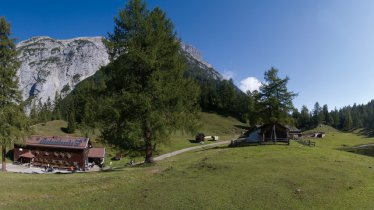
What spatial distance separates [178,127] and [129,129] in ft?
15.7

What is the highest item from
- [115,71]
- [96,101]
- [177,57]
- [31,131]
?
[177,57]

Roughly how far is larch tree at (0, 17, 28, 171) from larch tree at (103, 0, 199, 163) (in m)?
17.6

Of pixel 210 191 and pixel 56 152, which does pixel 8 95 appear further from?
pixel 56 152

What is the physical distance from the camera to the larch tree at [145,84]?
2672 centimetres

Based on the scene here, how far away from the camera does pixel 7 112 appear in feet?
124

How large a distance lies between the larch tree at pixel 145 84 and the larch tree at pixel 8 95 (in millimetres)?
17632

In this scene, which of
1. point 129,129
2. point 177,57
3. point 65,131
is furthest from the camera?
point 65,131

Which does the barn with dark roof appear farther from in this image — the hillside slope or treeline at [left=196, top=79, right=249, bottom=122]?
treeline at [left=196, top=79, right=249, bottom=122]

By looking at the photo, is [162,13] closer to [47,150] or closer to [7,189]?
→ [7,189]

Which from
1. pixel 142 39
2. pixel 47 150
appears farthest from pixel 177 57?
pixel 47 150

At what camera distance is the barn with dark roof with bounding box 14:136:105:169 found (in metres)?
70.9

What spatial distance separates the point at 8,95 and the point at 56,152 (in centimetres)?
3746

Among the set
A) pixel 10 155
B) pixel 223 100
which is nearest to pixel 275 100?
pixel 10 155

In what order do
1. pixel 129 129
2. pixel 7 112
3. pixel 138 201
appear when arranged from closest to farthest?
pixel 138 201
pixel 129 129
pixel 7 112
